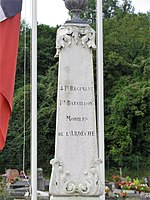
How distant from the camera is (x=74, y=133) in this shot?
8.61 m

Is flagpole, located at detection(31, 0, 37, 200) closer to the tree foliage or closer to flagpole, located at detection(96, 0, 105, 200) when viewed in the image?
flagpole, located at detection(96, 0, 105, 200)

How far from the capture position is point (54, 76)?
3186 cm

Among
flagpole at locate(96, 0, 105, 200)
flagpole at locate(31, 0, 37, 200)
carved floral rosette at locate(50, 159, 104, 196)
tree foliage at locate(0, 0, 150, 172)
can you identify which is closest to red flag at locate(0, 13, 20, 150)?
flagpole at locate(31, 0, 37, 200)

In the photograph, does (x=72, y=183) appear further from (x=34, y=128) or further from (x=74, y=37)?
(x=34, y=128)

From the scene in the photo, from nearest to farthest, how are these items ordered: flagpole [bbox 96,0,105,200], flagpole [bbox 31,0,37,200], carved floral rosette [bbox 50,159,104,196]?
carved floral rosette [bbox 50,159,104,196] → flagpole [bbox 96,0,105,200] → flagpole [bbox 31,0,37,200]

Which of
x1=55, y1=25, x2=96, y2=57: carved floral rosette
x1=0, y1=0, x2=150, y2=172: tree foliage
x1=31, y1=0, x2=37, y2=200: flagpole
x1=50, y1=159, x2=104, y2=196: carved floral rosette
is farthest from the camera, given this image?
x1=0, y1=0, x2=150, y2=172: tree foliage

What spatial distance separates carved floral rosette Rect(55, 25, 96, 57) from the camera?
29.1 ft

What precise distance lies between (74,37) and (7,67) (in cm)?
237

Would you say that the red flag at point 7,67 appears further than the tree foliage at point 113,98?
No

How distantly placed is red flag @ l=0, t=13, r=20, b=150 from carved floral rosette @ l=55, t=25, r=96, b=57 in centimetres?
220

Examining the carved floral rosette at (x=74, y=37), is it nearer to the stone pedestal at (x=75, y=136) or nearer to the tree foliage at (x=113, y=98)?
the stone pedestal at (x=75, y=136)

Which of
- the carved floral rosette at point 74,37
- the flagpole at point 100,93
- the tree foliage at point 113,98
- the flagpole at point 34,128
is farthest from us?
the tree foliage at point 113,98

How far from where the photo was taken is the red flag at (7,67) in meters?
10.8

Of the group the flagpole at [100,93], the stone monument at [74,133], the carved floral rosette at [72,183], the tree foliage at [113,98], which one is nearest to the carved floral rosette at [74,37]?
the stone monument at [74,133]
